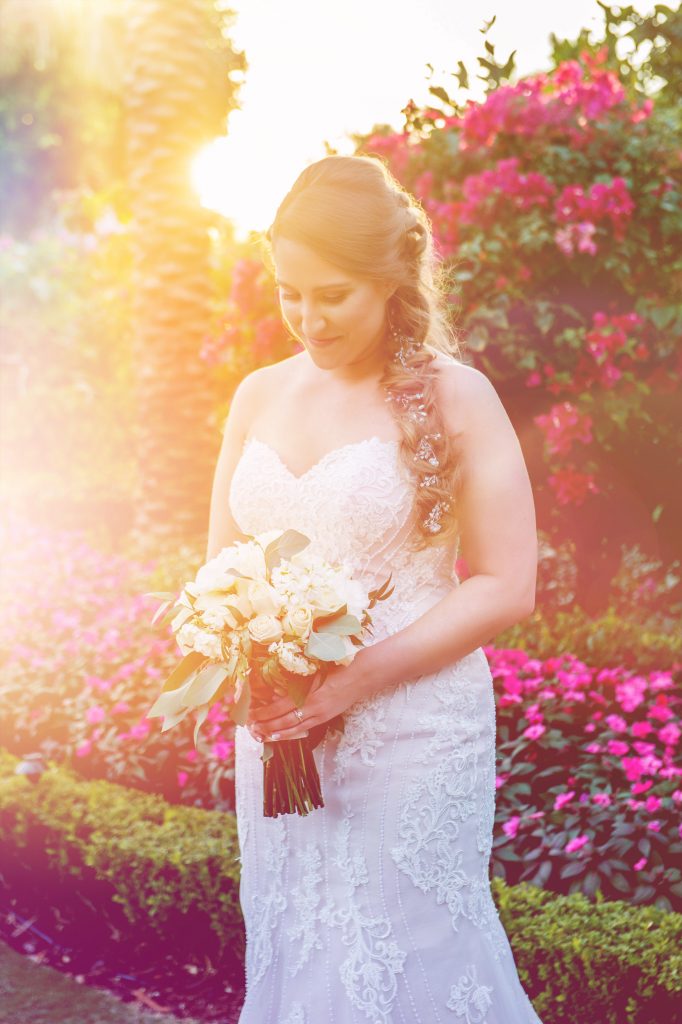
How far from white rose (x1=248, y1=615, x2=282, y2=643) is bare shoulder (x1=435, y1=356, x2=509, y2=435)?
0.67 m

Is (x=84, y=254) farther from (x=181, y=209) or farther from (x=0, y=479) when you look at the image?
(x=181, y=209)

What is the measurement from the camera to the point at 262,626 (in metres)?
2.18

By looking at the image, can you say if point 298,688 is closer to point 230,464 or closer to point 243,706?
point 243,706

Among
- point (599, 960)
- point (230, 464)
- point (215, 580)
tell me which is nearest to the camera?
point (215, 580)

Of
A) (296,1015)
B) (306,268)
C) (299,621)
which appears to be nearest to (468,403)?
(306,268)

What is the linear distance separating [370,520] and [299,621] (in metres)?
0.47

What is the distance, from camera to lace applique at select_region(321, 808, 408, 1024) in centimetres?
235

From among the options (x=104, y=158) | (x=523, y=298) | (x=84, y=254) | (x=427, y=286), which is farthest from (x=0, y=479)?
(x=104, y=158)

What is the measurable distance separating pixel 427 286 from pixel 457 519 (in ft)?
1.99

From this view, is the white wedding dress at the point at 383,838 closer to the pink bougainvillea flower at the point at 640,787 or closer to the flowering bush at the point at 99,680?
the pink bougainvillea flower at the point at 640,787

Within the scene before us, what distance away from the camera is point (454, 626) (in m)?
2.42

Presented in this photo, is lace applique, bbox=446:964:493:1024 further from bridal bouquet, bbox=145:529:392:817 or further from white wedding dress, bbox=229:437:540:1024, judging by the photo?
bridal bouquet, bbox=145:529:392:817

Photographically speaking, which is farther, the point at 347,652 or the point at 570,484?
the point at 570,484

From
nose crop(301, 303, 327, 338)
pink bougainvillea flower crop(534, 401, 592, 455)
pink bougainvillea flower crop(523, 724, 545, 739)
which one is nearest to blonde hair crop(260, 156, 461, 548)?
nose crop(301, 303, 327, 338)
